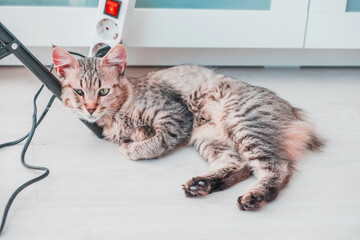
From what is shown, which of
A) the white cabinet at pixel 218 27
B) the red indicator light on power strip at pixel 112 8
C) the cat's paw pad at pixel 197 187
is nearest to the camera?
the cat's paw pad at pixel 197 187

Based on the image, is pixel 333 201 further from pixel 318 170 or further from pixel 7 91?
pixel 7 91

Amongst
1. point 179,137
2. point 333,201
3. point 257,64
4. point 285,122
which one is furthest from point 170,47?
point 333,201

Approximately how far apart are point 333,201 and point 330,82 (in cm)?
99

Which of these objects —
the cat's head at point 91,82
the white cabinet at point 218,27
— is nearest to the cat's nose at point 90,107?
the cat's head at point 91,82

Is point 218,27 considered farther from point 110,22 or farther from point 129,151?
point 129,151

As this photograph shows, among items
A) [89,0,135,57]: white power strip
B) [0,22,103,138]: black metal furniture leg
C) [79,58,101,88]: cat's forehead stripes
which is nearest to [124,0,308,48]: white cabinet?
[89,0,135,57]: white power strip

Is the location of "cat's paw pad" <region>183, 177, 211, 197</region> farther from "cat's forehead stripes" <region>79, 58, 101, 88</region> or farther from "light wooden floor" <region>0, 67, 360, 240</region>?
"cat's forehead stripes" <region>79, 58, 101, 88</region>

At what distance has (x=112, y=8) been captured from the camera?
73.8 inches

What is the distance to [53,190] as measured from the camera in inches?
51.9

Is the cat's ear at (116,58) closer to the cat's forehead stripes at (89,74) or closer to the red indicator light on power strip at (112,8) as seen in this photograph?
the cat's forehead stripes at (89,74)

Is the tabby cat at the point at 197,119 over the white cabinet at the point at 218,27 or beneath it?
beneath

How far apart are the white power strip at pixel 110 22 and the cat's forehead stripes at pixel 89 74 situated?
0.39 m

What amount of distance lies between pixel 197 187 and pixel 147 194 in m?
0.14

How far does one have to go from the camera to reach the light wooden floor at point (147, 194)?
3.84 ft
